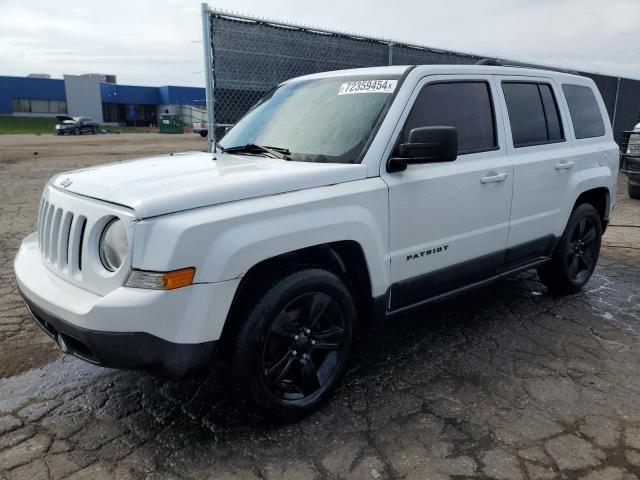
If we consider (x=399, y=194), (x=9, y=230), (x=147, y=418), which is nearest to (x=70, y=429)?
(x=147, y=418)

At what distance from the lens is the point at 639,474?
8.33 feet

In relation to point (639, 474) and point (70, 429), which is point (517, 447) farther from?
point (70, 429)

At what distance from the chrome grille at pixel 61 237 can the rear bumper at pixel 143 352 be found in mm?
323

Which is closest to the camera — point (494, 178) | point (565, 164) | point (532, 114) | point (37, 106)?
point (494, 178)

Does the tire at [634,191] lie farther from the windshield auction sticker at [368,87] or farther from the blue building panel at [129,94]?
the blue building panel at [129,94]

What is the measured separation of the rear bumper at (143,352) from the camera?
238 cm

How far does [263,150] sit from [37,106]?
7040 centimetres

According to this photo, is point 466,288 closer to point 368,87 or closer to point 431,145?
point 431,145

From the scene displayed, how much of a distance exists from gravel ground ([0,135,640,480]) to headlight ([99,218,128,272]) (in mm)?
954

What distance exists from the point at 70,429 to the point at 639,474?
282 cm

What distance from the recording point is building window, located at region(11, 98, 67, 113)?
206 ft

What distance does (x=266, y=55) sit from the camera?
657cm

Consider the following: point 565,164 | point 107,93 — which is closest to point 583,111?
point 565,164

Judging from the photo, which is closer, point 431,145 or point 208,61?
point 431,145
